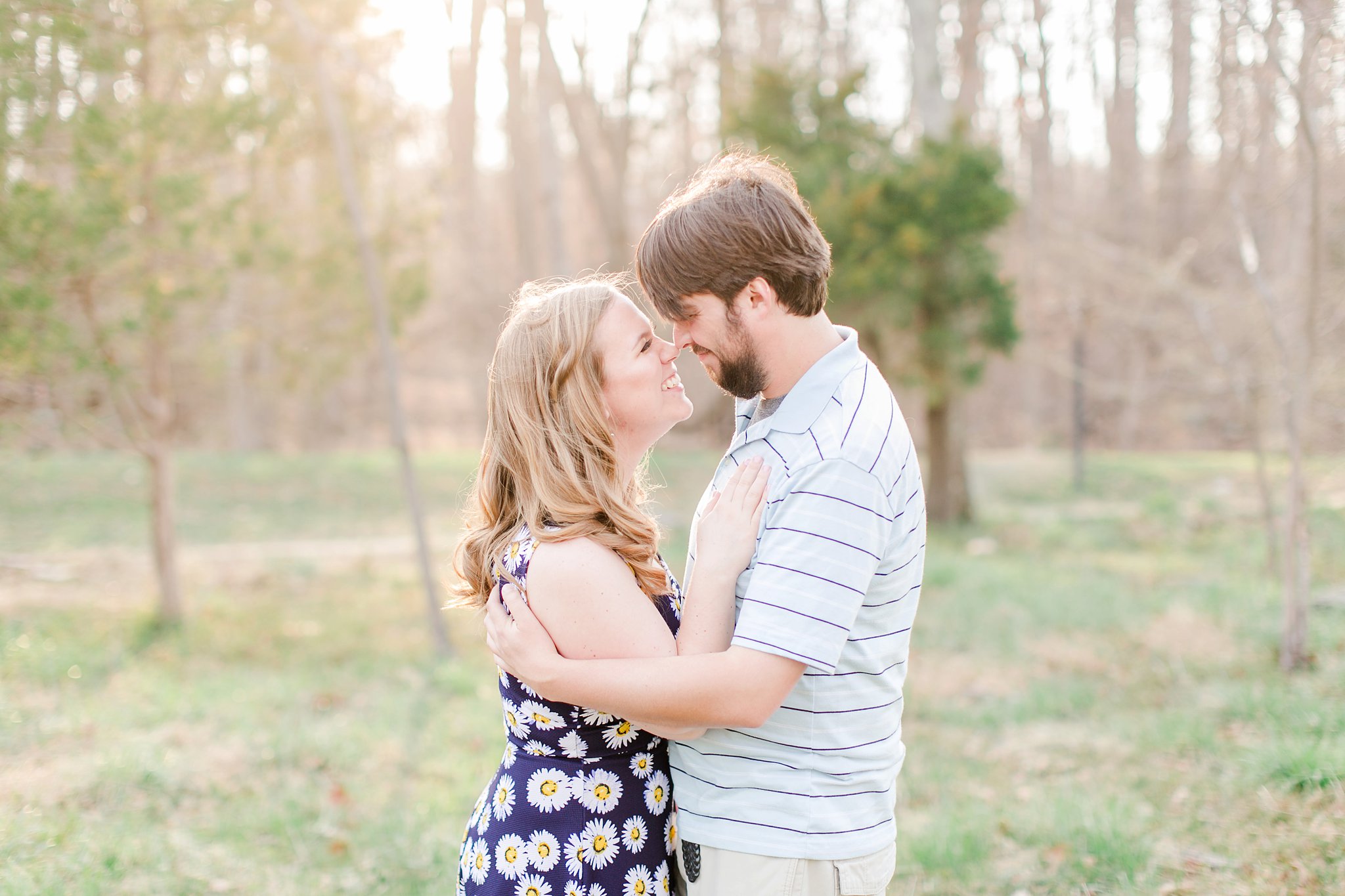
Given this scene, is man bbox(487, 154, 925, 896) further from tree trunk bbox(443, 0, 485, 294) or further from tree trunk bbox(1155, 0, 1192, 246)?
tree trunk bbox(1155, 0, 1192, 246)

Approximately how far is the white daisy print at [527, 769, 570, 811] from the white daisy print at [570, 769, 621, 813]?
0.07 ft

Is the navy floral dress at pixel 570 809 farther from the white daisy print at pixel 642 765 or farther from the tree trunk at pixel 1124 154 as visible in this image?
the tree trunk at pixel 1124 154

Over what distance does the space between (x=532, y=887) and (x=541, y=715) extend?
1.17 feet

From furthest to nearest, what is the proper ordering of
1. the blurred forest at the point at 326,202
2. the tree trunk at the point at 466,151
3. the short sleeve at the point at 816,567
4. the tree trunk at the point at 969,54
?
1. the tree trunk at the point at 466,151
2. the tree trunk at the point at 969,54
3. the blurred forest at the point at 326,202
4. the short sleeve at the point at 816,567

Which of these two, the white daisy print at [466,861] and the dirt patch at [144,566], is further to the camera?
the dirt patch at [144,566]

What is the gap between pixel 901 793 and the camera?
4.95 m

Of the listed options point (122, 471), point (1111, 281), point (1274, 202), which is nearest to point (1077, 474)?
point (1111, 281)

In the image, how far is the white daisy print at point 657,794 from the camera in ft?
7.16

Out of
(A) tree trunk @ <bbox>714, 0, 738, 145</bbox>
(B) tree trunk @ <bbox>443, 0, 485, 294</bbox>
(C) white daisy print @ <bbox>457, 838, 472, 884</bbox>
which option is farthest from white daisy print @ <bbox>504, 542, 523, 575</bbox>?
(B) tree trunk @ <bbox>443, 0, 485, 294</bbox>

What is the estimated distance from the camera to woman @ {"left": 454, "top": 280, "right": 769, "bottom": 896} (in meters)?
2.08

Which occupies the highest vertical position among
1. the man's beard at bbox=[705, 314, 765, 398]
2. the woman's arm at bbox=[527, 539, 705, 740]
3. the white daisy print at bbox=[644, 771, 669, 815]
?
the man's beard at bbox=[705, 314, 765, 398]

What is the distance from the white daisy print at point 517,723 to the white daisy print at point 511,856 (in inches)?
8.2

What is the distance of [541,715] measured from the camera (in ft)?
6.97

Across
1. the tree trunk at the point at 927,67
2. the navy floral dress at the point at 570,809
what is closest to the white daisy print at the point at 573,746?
the navy floral dress at the point at 570,809
